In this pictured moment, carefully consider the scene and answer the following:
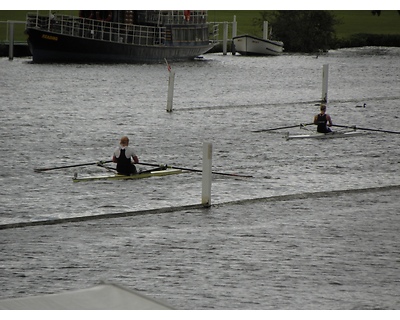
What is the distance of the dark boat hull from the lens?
3743 inches

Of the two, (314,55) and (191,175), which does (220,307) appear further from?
(314,55)

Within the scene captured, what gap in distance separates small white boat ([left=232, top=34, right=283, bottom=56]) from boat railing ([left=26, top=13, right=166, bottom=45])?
625 inches

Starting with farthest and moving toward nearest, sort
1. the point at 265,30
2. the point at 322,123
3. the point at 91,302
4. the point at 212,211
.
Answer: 1. the point at 265,30
2. the point at 322,123
3. the point at 212,211
4. the point at 91,302

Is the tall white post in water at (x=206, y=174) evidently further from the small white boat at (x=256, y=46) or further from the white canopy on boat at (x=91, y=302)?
the small white boat at (x=256, y=46)

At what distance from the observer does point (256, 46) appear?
116 m

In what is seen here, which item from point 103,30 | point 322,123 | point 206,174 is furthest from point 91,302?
point 103,30

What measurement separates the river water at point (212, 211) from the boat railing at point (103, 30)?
43.3 metres

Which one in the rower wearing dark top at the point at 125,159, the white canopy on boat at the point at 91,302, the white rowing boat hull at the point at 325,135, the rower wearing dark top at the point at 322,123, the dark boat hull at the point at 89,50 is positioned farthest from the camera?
the dark boat hull at the point at 89,50

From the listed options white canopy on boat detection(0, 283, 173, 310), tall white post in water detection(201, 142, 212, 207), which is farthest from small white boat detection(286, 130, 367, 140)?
white canopy on boat detection(0, 283, 173, 310)

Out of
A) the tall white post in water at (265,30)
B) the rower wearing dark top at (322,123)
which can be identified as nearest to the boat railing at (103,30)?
the tall white post in water at (265,30)

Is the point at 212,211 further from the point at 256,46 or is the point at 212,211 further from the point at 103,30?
the point at 256,46

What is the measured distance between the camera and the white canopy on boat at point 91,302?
448 inches

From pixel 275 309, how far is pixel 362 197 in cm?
1064

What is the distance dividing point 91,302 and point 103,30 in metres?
86.2
